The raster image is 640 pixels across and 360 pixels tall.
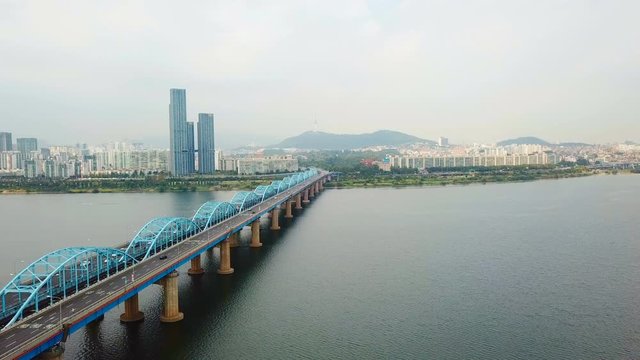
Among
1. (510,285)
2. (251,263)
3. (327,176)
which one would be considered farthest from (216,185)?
(510,285)

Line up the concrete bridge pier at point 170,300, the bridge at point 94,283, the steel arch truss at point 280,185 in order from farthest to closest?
the steel arch truss at point 280,185 → the concrete bridge pier at point 170,300 → the bridge at point 94,283

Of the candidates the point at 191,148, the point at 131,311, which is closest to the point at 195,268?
the point at 131,311

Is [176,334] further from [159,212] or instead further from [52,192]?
[52,192]

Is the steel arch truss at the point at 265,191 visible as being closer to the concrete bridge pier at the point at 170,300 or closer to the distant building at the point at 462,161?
the concrete bridge pier at the point at 170,300

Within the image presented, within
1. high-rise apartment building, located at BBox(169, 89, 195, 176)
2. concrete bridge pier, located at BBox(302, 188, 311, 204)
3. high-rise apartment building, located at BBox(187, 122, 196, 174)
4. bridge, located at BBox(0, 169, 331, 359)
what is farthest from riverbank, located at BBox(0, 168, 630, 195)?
bridge, located at BBox(0, 169, 331, 359)

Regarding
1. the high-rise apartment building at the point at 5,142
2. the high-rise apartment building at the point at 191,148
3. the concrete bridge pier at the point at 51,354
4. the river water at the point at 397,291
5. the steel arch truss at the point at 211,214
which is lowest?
the river water at the point at 397,291

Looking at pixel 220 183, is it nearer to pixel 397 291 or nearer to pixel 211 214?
pixel 211 214

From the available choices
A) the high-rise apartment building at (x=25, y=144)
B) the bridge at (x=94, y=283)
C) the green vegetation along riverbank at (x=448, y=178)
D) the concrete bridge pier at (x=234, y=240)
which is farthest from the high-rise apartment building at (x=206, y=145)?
→ the high-rise apartment building at (x=25, y=144)
